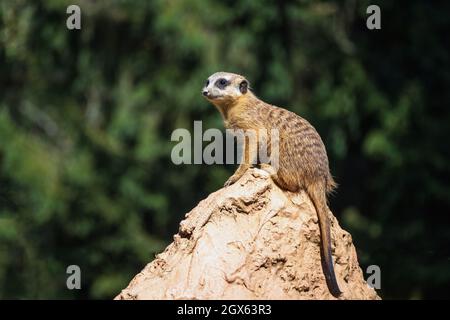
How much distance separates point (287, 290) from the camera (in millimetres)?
5590

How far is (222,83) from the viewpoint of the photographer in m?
7.27

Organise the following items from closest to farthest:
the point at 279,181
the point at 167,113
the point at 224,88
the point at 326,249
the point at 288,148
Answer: the point at 326,249 < the point at 279,181 < the point at 288,148 < the point at 224,88 < the point at 167,113

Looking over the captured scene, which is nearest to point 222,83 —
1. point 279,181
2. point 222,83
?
point 222,83

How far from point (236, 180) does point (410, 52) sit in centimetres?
782

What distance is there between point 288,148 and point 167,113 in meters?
8.10

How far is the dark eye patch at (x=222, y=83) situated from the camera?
7250 millimetres

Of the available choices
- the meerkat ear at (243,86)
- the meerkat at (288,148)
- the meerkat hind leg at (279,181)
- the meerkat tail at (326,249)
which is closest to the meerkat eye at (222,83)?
the meerkat at (288,148)

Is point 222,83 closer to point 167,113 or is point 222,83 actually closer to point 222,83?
point 222,83

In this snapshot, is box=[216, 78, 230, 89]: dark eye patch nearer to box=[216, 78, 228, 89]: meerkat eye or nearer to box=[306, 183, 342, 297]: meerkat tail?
box=[216, 78, 228, 89]: meerkat eye

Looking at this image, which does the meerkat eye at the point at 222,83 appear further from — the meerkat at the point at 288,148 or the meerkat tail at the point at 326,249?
the meerkat tail at the point at 326,249

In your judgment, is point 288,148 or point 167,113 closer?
point 288,148

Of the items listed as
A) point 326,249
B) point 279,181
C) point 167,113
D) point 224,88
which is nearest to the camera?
point 326,249

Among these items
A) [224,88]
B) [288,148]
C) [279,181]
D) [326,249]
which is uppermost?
[224,88]

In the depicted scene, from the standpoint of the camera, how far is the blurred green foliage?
1324 cm
